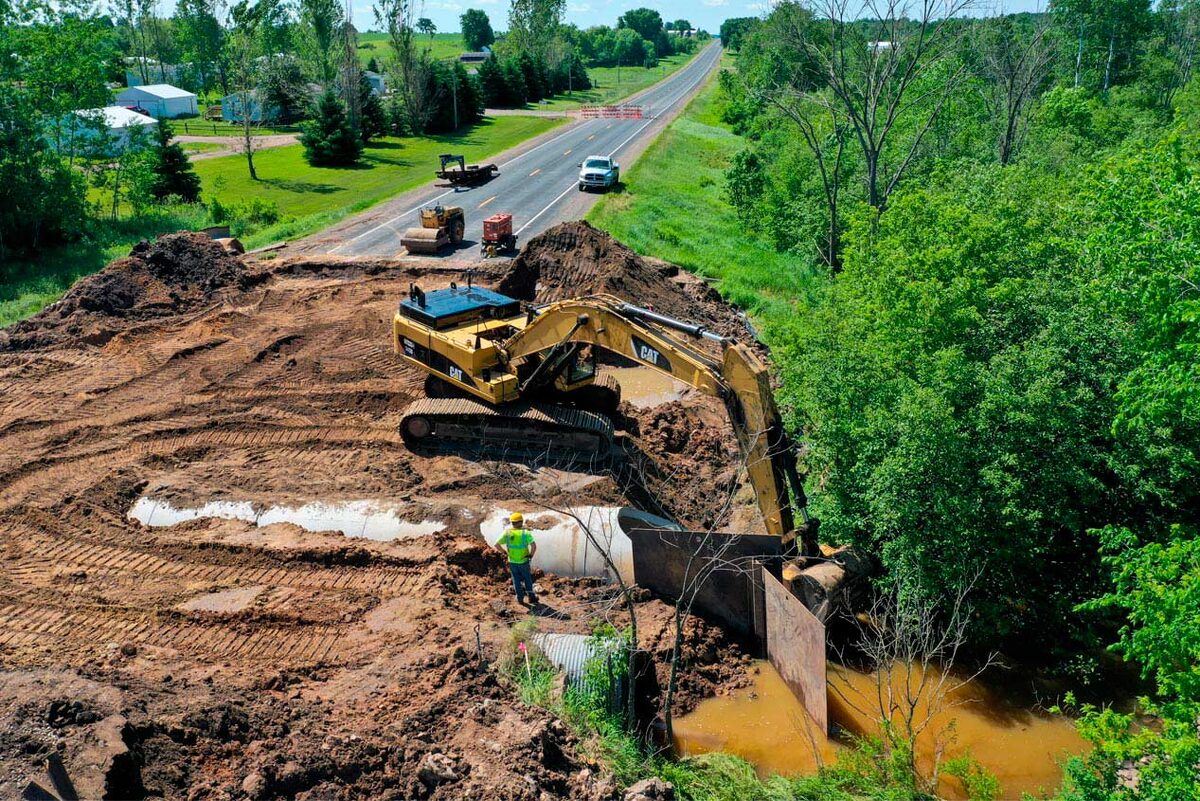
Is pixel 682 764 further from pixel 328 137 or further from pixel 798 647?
pixel 328 137

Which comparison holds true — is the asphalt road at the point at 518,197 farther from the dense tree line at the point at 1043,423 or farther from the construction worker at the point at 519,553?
the construction worker at the point at 519,553

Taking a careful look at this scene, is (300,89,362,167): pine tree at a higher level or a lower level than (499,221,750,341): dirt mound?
higher

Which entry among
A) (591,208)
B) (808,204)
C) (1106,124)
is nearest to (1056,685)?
(808,204)

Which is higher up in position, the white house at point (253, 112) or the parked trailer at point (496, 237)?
the white house at point (253, 112)

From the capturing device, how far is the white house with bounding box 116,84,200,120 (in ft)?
248

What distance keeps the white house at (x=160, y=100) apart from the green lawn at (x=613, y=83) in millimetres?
32507

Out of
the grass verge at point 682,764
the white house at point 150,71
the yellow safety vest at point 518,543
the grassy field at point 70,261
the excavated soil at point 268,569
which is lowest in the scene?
the grass verge at point 682,764

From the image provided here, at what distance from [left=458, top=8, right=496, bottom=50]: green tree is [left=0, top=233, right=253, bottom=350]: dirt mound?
134m

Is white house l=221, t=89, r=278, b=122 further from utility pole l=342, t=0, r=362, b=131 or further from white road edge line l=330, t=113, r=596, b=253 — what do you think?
white road edge line l=330, t=113, r=596, b=253

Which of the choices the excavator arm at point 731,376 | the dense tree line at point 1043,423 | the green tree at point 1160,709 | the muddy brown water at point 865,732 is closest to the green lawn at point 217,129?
the excavator arm at point 731,376

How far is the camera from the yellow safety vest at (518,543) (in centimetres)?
1286

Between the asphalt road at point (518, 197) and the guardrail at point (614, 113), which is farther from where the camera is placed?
the guardrail at point (614, 113)

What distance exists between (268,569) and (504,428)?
533 cm

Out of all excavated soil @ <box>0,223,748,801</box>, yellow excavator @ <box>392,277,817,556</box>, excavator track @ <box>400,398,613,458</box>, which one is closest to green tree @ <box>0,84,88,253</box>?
excavated soil @ <box>0,223,748,801</box>
